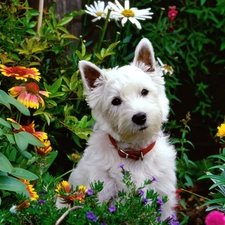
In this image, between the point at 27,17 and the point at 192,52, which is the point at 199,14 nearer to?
the point at 192,52

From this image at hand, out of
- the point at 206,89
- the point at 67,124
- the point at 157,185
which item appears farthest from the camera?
the point at 206,89

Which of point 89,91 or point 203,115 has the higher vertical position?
point 89,91

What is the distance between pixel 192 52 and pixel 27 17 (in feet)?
5.91

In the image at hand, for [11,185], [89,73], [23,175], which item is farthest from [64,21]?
[11,185]

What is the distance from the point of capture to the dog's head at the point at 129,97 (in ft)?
12.0

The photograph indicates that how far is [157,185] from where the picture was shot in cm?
384

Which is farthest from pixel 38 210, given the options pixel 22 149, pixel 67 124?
pixel 67 124

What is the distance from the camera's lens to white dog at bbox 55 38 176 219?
3705 mm

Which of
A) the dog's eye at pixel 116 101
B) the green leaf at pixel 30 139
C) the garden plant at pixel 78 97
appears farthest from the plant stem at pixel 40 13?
the green leaf at pixel 30 139

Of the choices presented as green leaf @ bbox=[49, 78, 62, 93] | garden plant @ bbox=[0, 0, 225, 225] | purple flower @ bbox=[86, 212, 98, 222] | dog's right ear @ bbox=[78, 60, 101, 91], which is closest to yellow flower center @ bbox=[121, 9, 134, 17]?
garden plant @ bbox=[0, 0, 225, 225]

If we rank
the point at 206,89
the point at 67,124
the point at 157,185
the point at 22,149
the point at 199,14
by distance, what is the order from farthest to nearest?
the point at 206,89, the point at 199,14, the point at 67,124, the point at 157,185, the point at 22,149

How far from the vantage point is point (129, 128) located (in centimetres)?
368

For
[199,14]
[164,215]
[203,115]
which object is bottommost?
[203,115]

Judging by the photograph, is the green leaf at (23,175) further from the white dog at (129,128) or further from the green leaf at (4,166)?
the white dog at (129,128)
